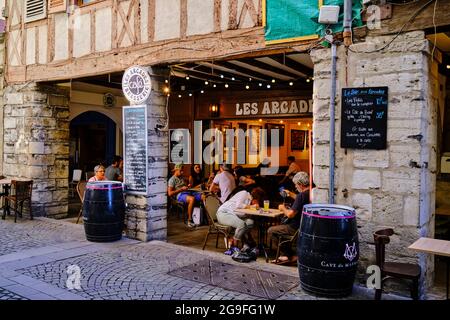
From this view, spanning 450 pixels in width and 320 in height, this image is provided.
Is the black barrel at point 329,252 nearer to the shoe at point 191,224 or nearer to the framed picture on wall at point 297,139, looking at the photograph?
the shoe at point 191,224

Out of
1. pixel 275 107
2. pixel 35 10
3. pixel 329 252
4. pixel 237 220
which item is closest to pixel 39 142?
pixel 35 10

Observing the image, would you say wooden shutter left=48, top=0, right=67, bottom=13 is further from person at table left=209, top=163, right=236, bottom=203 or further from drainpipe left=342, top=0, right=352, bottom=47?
drainpipe left=342, top=0, right=352, bottom=47

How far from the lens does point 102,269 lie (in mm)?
5371

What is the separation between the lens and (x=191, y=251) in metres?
6.37

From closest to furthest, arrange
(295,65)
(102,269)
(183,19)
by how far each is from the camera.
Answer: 1. (102,269)
2. (183,19)
3. (295,65)

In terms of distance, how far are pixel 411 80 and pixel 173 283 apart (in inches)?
137

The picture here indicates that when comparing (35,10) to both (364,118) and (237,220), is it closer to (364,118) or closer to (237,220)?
(237,220)

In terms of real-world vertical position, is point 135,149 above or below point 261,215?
above

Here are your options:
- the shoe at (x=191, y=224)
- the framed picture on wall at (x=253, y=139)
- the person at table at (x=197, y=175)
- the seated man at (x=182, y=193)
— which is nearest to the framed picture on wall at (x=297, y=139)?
→ the framed picture on wall at (x=253, y=139)

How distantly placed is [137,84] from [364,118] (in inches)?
150

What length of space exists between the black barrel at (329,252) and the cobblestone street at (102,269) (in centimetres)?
23

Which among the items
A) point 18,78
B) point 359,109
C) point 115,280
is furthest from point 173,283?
point 18,78

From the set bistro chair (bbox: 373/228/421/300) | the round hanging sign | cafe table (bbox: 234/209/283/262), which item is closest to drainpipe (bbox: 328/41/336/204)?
bistro chair (bbox: 373/228/421/300)

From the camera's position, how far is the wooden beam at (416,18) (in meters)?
4.41
